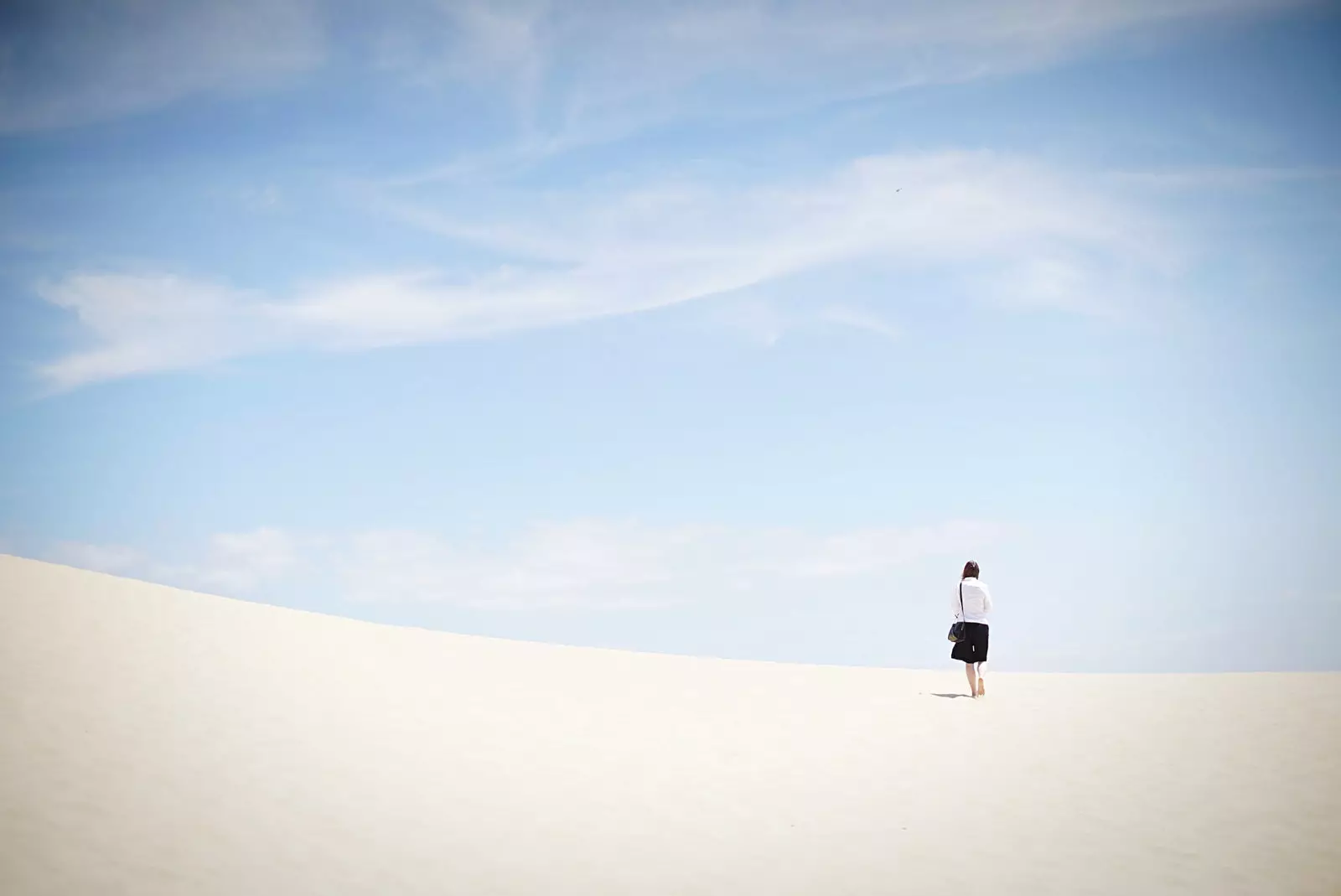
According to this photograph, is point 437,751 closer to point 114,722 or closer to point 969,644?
point 114,722

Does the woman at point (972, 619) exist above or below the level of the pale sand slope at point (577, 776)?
above

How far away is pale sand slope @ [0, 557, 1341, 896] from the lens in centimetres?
872

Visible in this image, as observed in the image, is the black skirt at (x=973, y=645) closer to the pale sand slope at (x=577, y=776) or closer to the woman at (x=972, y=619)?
the woman at (x=972, y=619)

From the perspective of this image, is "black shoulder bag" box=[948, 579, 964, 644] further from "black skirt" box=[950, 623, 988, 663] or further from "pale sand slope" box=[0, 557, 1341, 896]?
"pale sand slope" box=[0, 557, 1341, 896]

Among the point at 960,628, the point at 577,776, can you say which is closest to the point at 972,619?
the point at 960,628

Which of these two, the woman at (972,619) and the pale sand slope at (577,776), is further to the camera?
the woman at (972,619)

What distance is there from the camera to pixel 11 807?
347 inches

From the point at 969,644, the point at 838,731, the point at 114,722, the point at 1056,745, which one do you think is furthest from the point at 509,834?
the point at 969,644

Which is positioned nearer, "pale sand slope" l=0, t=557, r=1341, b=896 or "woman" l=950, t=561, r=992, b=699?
"pale sand slope" l=0, t=557, r=1341, b=896

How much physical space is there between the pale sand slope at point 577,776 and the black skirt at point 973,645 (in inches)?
30.4

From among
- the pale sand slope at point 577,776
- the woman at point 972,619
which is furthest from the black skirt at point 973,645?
the pale sand slope at point 577,776

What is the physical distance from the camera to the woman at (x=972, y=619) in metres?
15.9

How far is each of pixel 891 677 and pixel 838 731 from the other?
622cm

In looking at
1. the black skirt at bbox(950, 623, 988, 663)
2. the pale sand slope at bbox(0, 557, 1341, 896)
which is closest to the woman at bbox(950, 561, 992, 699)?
the black skirt at bbox(950, 623, 988, 663)
